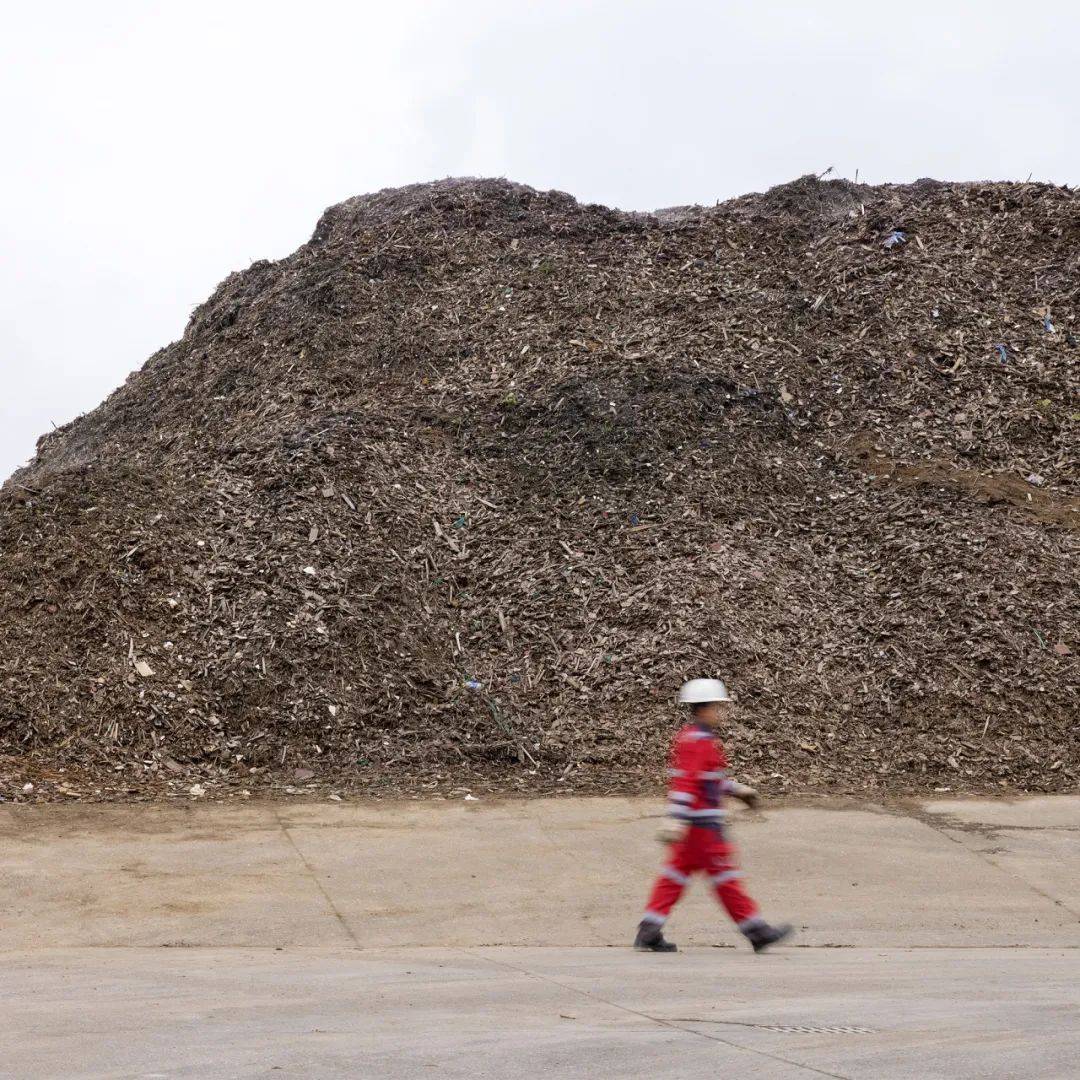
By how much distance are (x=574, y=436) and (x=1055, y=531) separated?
5.21 metres

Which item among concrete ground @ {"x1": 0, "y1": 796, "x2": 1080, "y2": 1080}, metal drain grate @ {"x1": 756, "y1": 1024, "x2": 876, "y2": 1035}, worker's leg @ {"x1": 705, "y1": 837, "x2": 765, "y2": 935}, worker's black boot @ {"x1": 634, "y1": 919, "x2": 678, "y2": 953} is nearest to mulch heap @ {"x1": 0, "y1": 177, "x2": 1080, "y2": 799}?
concrete ground @ {"x1": 0, "y1": 796, "x2": 1080, "y2": 1080}

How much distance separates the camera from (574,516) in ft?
44.0

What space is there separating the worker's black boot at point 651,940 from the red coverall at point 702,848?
49 mm

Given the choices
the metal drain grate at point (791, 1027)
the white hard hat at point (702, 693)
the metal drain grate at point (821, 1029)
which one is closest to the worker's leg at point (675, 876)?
the white hard hat at point (702, 693)

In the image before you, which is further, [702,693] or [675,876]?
[702,693]

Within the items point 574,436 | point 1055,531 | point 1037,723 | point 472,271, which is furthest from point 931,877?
point 472,271

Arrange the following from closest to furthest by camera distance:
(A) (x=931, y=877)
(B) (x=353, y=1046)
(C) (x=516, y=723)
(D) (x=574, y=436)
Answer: (B) (x=353, y=1046), (A) (x=931, y=877), (C) (x=516, y=723), (D) (x=574, y=436)

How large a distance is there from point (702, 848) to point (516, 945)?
1.22m

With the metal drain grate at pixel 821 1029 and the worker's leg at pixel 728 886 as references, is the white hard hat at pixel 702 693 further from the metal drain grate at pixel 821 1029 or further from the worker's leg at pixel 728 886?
the metal drain grate at pixel 821 1029

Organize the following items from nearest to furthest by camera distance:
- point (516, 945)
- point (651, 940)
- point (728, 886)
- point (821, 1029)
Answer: point (821, 1029) → point (728, 886) → point (651, 940) → point (516, 945)

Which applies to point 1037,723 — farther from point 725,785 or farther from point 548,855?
point 725,785

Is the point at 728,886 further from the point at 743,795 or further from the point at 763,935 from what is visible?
the point at 743,795

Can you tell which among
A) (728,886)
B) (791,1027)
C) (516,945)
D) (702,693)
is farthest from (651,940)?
(791,1027)

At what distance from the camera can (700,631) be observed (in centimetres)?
1151
